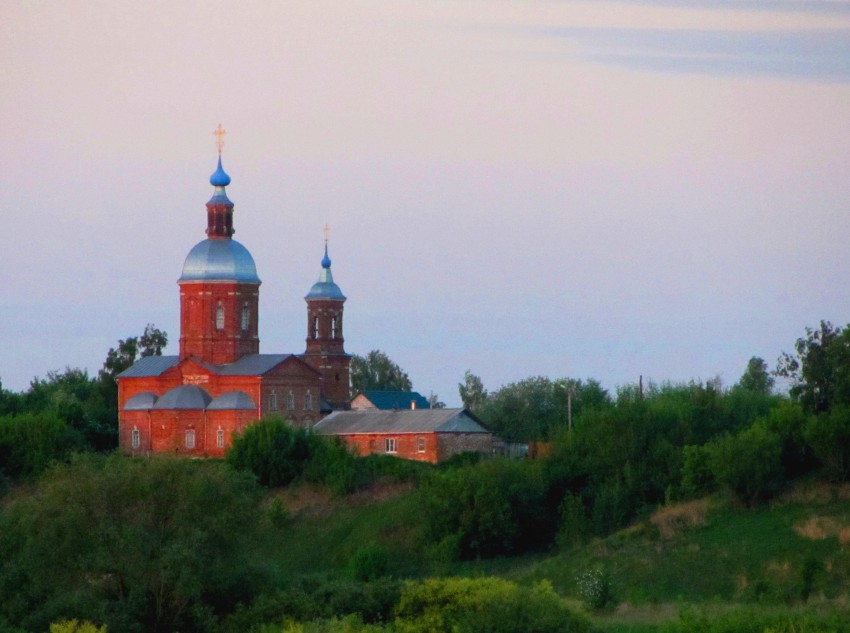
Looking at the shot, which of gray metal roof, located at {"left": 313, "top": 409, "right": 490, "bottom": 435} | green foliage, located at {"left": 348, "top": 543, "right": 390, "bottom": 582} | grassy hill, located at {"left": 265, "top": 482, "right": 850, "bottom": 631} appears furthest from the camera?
gray metal roof, located at {"left": 313, "top": 409, "right": 490, "bottom": 435}

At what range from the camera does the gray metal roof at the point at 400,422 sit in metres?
69.3

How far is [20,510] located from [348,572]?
16.3 m

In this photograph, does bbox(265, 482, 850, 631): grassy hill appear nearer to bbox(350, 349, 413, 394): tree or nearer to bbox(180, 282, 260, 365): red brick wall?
bbox(180, 282, 260, 365): red brick wall

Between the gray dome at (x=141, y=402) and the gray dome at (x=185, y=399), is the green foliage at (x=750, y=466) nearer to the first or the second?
the gray dome at (x=185, y=399)

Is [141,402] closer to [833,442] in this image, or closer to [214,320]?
[214,320]

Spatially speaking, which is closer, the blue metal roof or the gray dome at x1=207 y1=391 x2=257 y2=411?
the gray dome at x1=207 y1=391 x2=257 y2=411

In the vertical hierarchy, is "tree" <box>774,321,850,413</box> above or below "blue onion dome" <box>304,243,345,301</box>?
below

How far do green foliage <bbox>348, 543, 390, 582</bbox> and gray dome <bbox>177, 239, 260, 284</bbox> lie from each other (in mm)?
22609

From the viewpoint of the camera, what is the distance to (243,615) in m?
35.4

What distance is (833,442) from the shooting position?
4900 cm

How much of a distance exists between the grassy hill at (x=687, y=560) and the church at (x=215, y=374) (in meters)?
14.7

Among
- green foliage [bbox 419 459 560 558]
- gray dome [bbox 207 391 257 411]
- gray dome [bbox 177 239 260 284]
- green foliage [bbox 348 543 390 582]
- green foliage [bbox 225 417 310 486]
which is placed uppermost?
gray dome [bbox 177 239 260 284]

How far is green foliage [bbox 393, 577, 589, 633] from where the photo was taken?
106 ft

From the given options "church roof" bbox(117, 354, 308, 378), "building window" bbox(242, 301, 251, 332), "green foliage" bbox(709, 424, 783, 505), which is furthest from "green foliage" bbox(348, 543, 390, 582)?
"building window" bbox(242, 301, 251, 332)
